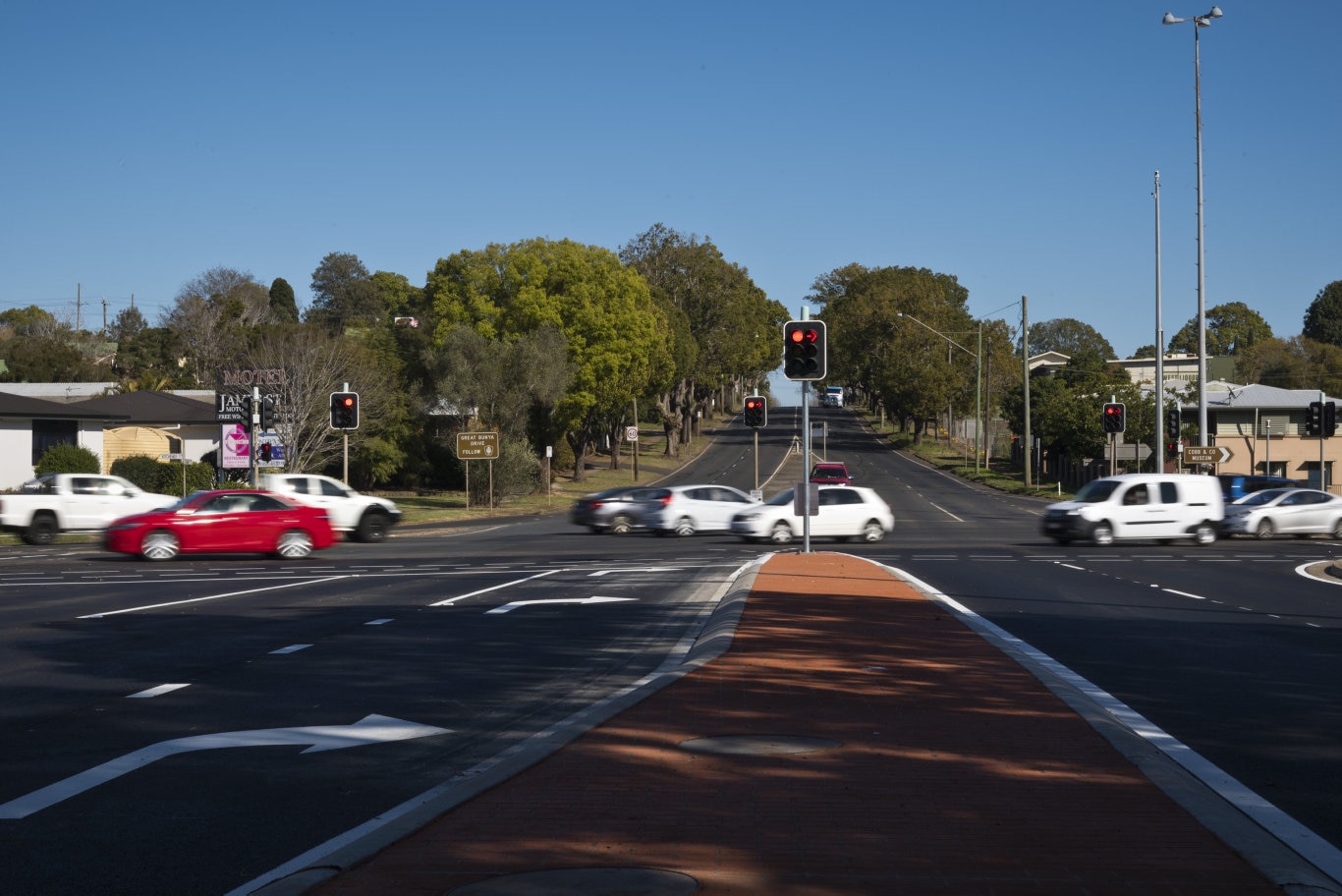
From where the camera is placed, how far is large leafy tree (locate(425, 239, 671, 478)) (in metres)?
72.9

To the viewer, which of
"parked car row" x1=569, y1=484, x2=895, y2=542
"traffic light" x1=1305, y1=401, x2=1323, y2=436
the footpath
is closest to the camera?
the footpath

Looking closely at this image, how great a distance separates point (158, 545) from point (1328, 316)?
159 m

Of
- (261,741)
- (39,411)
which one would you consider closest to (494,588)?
(261,741)

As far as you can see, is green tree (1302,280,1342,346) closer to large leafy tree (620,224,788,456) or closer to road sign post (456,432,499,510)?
large leafy tree (620,224,788,456)

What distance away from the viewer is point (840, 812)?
647cm

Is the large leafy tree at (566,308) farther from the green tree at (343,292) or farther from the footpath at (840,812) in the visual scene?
the green tree at (343,292)

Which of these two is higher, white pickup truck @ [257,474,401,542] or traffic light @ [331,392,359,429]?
traffic light @ [331,392,359,429]

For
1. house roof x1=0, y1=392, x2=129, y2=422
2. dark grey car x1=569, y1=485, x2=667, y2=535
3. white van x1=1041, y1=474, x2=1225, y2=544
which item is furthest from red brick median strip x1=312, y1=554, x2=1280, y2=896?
house roof x1=0, y1=392, x2=129, y2=422

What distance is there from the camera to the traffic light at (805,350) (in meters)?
21.4

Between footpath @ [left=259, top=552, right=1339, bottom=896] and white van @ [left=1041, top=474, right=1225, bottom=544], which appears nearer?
footpath @ [left=259, top=552, right=1339, bottom=896]

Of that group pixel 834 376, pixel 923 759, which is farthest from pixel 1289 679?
pixel 834 376

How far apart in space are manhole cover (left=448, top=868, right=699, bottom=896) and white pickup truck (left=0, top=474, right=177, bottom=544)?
32160 mm

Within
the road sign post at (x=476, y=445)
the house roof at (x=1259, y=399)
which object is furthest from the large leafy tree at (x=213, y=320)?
the house roof at (x=1259, y=399)

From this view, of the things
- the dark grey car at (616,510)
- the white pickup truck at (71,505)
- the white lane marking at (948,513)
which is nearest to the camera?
A: the white pickup truck at (71,505)
